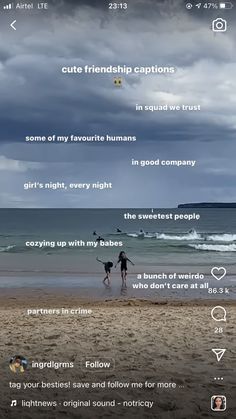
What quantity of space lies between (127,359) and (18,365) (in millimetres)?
719

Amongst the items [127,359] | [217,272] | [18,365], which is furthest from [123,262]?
[18,365]

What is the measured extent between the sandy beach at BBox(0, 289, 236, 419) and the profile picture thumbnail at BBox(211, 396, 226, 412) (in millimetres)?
20

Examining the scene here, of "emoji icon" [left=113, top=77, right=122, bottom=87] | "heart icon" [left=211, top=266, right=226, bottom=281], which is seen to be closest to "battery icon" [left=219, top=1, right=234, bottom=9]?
"emoji icon" [left=113, top=77, right=122, bottom=87]

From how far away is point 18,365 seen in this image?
2.04 meters

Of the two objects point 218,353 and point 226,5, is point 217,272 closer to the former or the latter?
point 218,353

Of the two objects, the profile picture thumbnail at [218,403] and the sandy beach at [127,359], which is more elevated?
the sandy beach at [127,359]

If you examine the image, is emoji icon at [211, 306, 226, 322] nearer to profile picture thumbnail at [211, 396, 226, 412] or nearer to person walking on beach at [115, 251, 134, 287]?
profile picture thumbnail at [211, 396, 226, 412]

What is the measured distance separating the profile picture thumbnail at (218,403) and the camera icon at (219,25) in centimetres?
140

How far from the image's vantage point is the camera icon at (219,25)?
6.50 feet

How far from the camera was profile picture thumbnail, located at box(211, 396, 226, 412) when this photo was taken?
6.31ft

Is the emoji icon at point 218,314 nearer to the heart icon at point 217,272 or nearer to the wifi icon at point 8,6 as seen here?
the heart icon at point 217,272

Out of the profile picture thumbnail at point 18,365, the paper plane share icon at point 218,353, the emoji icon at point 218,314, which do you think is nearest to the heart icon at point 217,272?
the emoji icon at point 218,314

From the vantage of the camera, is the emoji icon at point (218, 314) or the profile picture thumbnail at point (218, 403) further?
the emoji icon at point (218, 314)

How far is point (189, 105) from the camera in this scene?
2064 mm
